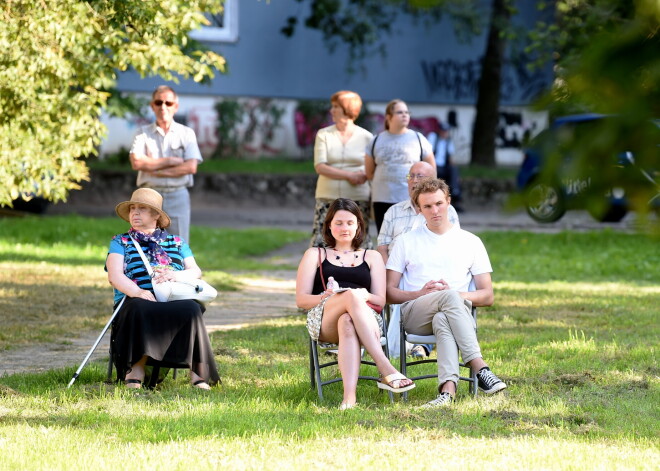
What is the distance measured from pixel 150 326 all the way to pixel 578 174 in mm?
5596

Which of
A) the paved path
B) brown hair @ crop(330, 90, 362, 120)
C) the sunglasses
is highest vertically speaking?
brown hair @ crop(330, 90, 362, 120)

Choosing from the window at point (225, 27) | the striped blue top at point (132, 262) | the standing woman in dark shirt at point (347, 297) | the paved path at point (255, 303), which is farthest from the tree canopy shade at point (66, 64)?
the window at point (225, 27)

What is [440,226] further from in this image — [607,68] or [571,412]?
[607,68]

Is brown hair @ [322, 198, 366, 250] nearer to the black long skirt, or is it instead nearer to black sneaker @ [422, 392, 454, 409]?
the black long skirt

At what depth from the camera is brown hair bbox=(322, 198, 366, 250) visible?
7123 millimetres

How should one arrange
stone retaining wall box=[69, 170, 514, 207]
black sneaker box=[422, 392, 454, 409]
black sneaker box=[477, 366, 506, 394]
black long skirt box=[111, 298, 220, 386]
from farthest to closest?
stone retaining wall box=[69, 170, 514, 207] < black long skirt box=[111, 298, 220, 386] < black sneaker box=[477, 366, 506, 394] < black sneaker box=[422, 392, 454, 409]

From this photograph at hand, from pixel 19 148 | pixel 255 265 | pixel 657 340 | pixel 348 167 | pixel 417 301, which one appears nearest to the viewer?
pixel 417 301

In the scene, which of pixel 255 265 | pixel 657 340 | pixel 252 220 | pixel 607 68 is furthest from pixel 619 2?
pixel 252 220

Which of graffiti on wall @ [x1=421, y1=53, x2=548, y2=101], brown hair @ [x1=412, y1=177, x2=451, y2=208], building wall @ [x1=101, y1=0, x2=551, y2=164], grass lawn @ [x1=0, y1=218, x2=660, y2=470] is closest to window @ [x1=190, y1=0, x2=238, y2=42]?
building wall @ [x1=101, y1=0, x2=551, y2=164]

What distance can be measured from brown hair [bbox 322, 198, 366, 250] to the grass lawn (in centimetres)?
90

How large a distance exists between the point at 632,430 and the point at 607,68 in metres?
4.51

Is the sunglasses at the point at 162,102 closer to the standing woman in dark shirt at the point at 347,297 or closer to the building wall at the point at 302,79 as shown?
the standing woman in dark shirt at the point at 347,297

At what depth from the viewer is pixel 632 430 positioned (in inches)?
224

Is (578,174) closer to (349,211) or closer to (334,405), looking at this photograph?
(334,405)
